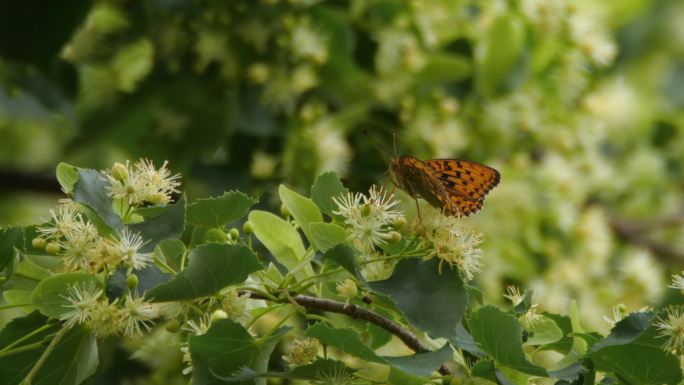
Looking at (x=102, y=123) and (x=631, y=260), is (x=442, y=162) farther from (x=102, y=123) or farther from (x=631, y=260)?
(x=631, y=260)

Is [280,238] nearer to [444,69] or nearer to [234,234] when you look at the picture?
[234,234]

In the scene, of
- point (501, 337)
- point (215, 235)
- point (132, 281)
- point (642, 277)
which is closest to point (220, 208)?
point (215, 235)

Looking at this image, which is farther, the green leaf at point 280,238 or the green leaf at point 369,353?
the green leaf at point 280,238

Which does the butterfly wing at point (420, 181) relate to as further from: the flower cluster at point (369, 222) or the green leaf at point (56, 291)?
the green leaf at point (56, 291)

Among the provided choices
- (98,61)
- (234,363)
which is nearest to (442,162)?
(234,363)

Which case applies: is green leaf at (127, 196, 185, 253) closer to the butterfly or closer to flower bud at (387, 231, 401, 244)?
flower bud at (387, 231, 401, 244)

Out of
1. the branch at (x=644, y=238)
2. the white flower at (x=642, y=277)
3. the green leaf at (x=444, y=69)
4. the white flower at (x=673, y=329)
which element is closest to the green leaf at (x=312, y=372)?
the white flower at (x=673, y=329)
